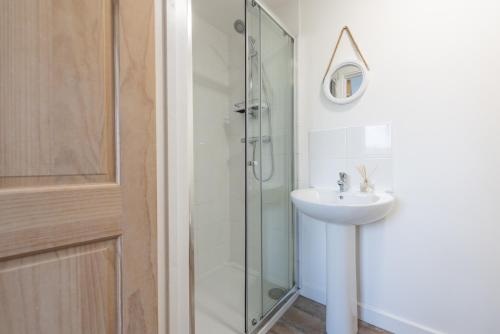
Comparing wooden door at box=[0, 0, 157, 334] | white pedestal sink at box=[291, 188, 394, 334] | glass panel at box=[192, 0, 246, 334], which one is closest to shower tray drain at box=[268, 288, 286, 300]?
glass panel at box=[192, 0, 246, 334]

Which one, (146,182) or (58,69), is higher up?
(58,69)

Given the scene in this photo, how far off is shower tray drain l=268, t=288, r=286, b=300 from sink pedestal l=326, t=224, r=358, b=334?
39cm

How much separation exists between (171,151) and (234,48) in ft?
5.61

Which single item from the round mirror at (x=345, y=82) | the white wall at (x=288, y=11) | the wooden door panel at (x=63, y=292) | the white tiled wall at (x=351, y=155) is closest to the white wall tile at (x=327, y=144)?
the white tiled wall at (x=351, y=155)

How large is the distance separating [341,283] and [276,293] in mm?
528

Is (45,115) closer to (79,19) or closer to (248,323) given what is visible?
(79,19)

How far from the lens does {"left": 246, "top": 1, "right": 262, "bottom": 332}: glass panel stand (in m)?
1.43

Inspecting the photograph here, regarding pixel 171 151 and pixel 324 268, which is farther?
pixel 324 268

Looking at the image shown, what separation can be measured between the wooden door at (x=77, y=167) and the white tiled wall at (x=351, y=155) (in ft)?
4.30

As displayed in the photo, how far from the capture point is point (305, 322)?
4.64ft

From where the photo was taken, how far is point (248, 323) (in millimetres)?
1310

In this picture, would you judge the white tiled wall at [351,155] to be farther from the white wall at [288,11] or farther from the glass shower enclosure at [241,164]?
the white wall at [288,11]

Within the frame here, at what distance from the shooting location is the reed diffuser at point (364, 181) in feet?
4.52

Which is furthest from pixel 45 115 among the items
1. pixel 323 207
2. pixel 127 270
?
pixel 323 207
